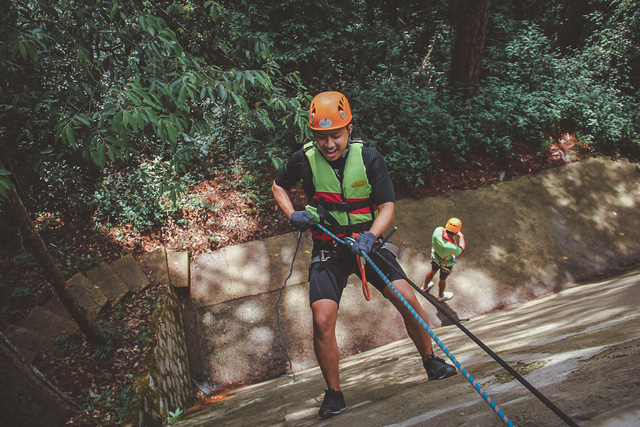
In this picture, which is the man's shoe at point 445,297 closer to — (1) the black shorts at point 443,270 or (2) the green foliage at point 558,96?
Result: (1) the black shorts at point 443,270

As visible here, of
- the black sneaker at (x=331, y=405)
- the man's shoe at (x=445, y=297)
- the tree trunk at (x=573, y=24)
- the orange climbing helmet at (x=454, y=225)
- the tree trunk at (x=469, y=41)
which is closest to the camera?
the black sneaker at (x=331, y=405)

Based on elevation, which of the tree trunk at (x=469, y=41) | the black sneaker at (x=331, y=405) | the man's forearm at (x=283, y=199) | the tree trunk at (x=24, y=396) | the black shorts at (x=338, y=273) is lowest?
the black sneaker at (x=331, y=405)

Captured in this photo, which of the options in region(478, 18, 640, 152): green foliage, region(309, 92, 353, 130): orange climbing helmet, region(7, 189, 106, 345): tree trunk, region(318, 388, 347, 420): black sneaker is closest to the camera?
region(318, 388, 347, 420): black sneaker

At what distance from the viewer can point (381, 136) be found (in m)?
7.72

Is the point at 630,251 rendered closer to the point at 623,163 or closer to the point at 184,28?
the point at 623,163

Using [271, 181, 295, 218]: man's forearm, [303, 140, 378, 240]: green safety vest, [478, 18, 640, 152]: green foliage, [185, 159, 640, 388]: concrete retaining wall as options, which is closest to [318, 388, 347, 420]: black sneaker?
[303, 140, 378, 240]: green safety vest

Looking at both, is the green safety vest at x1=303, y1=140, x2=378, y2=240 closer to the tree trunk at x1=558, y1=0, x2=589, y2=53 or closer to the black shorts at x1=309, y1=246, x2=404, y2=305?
the black shorts at x1=309, y1=246, x2=404, y2=305

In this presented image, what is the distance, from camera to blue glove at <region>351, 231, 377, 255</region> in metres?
2.77

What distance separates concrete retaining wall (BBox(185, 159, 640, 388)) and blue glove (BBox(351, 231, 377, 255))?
9.34 feet

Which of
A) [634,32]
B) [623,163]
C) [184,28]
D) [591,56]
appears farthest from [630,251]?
[184,28]

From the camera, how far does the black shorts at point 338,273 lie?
9.45 feet

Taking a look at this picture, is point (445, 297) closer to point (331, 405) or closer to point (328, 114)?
point (331, 405)

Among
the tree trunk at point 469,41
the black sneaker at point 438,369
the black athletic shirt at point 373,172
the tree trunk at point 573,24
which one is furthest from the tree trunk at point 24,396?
the tree trunk at point 573,24

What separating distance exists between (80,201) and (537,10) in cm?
1400
